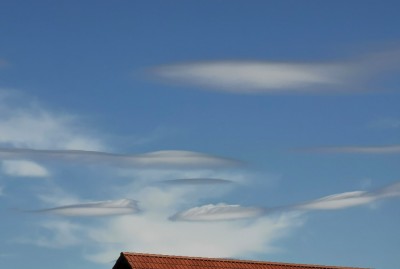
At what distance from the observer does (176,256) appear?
67688 mm

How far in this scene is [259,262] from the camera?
230 feet

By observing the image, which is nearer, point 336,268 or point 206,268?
point 206,268

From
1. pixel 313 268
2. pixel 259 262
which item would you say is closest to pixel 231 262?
pixel 259 262

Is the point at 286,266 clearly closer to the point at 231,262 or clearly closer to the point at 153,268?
the point at 231,262

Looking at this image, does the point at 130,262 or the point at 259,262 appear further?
the point at 259,262

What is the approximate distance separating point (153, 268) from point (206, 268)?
3.62 meters

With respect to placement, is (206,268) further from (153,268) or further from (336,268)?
(336,268)

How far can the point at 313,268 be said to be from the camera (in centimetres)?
7306

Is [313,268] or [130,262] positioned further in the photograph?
[313,268]

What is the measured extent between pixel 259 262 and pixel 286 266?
234 centimetres

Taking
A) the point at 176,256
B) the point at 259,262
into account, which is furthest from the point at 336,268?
the point at 176,256

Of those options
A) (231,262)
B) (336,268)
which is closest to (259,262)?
(231,262)

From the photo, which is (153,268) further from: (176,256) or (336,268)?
(336,268)

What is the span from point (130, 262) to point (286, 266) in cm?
1121
